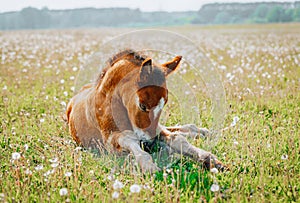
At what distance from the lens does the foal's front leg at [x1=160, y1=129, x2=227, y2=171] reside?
4.43 m

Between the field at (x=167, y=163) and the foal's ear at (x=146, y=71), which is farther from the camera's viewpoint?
the foal's ear at (x=146, y=71)

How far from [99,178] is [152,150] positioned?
75 centimetres

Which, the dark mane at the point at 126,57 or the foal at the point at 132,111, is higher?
the dark mane at the point at 126,57

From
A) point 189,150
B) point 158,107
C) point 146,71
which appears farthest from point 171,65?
→ point 189,150

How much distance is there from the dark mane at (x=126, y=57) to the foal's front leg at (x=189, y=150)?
3.11ft

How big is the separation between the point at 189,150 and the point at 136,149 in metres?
0.64

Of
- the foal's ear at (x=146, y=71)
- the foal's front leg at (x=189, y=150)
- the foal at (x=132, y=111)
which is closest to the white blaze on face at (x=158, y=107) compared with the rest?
the foal at (x=132, y=111)

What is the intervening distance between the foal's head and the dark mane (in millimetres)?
246

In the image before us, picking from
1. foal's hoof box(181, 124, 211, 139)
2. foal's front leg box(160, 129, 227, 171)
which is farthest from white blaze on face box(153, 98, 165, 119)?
Result: foal's hoof box(181, 124, 211, 139)

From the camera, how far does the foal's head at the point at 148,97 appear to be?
405cm

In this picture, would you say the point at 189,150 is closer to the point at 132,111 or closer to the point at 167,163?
the point at 167,163

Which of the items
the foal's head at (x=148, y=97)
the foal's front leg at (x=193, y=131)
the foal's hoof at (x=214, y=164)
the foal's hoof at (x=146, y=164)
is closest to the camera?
the foal's head at (x=148, y=97)

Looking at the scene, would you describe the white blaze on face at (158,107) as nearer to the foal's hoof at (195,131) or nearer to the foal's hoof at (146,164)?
the foal's hoof at (146,164)

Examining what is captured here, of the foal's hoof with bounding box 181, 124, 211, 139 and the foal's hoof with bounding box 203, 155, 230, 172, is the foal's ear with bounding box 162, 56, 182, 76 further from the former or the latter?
the foal's hoof with bounding box 203, 155, 230, 172
